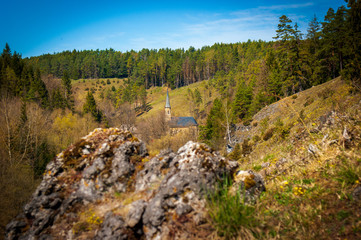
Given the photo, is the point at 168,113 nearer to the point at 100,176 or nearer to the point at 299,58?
the point at 299,58

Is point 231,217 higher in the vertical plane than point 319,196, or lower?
higher

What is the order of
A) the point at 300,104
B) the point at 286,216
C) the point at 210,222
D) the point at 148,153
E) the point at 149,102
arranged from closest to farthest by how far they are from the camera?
the point at 210,222 < the point at 286,216 < the point at 148,153 < the point at 300,104 < the point at 149,102

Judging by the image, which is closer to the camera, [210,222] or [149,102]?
[210,222]

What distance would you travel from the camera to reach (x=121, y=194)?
14.0 ft

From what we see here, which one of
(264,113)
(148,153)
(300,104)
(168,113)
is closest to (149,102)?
(168,113)

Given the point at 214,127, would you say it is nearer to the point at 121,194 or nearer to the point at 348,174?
the point at 348,174

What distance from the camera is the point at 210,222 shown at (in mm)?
3066

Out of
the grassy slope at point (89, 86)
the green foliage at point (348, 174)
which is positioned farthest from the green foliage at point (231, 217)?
the grassy slope at point (89, 86)

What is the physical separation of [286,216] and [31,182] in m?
27.2

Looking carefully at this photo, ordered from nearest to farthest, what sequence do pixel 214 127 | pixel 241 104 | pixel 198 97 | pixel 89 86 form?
pixel 214 127, pixel 241 104, pixel 198 97, pixel 89 86

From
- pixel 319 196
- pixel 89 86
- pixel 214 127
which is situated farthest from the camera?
pixel 89 86

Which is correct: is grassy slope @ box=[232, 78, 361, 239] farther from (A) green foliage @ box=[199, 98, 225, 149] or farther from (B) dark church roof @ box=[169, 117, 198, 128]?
(B) dark church roof @ box=[169, 117, 198, 128]

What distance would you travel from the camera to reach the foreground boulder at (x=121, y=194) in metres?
3.40

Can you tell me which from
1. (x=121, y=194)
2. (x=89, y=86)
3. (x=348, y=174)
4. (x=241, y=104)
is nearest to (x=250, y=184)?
(x=348, y=174)
